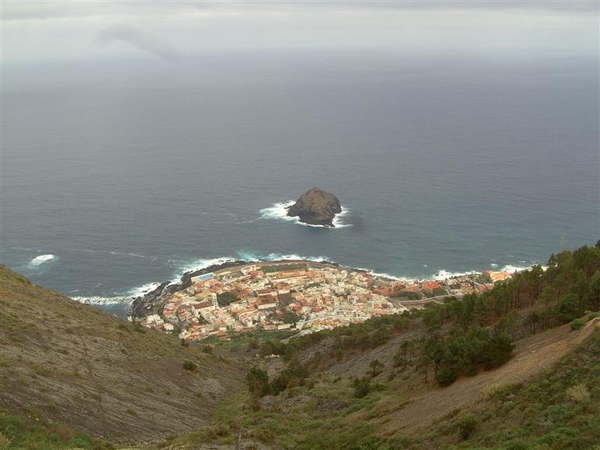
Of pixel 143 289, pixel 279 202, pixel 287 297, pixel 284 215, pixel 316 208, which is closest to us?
pixel 287 297

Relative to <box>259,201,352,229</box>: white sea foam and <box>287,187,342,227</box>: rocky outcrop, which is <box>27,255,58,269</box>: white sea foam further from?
<box>287,187,342,227</box>: rocky outcrop

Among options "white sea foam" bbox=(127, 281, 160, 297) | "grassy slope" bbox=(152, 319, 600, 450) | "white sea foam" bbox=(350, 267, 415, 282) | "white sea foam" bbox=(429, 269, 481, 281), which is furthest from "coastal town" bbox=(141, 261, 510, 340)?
"grassy slope" bbox=(152, 319, 600, 450)

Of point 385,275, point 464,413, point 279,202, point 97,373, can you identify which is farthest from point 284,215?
point 464,413

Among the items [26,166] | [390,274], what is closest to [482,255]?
[390,274]

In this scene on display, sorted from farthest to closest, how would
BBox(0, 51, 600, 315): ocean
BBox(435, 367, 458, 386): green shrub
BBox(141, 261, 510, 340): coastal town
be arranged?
BBox(0, 51, 600, 315): ocean, BBox(141, 261, 510, 340): coastal town, BBox(435, 367, 458, 386): green shrub

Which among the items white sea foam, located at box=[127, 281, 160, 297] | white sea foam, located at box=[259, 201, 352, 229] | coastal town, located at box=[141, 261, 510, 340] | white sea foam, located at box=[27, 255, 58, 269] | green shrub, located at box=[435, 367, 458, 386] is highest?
white sea foam, located at box=[259, 201, 352, 229]

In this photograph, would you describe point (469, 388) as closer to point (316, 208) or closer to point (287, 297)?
point (287, 297)
